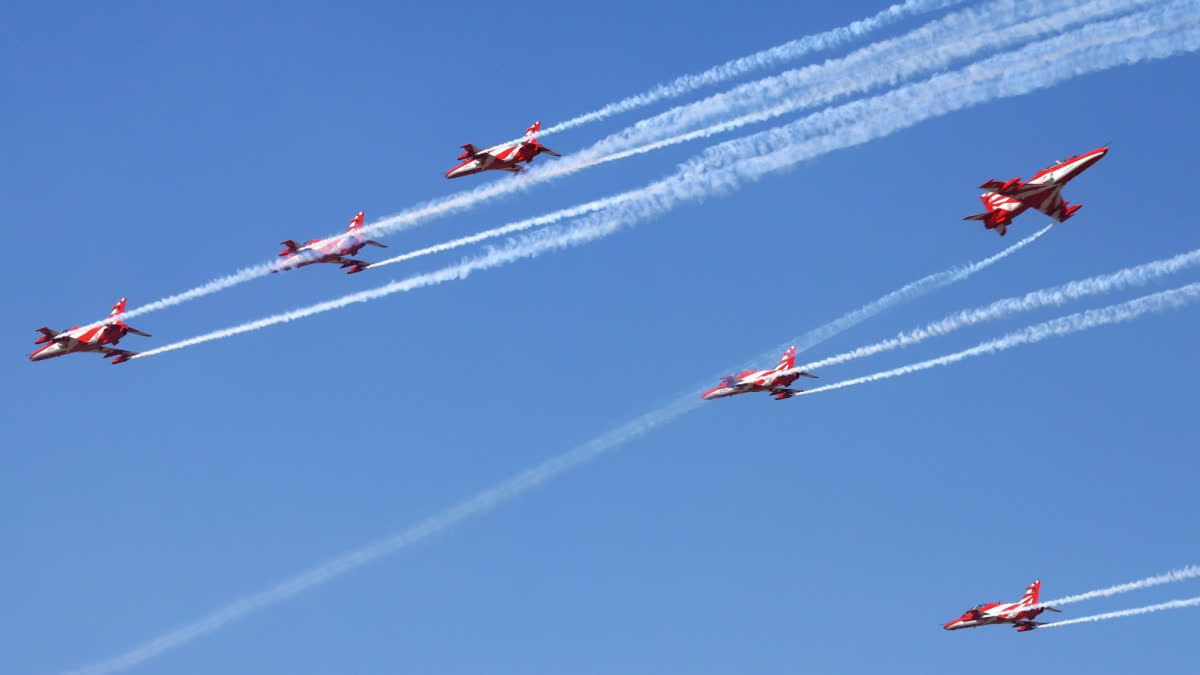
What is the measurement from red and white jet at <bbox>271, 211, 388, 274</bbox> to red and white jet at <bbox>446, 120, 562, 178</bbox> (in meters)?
4.94

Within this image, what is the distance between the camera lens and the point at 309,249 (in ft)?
232

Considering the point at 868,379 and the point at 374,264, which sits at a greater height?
the point at 374,264

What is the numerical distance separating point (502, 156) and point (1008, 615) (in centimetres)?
3361

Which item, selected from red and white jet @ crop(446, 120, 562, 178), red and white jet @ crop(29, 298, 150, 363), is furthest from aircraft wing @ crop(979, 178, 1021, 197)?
red and white jet @ crop(29, 298, 150, 363)

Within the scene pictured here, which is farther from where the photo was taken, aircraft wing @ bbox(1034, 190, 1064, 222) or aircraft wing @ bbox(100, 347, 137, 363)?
aircraft wing @ bbox(100, 347, 137, 363)

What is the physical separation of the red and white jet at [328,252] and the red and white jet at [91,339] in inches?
295

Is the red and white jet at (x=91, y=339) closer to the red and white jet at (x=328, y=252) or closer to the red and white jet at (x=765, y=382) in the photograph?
the red and white jet at (x=328, y=252)

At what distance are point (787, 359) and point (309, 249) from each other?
21.7 meters

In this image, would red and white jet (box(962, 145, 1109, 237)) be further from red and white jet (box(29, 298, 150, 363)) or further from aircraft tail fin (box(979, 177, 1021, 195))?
red and white jet (box(29, 298, 150, 363))

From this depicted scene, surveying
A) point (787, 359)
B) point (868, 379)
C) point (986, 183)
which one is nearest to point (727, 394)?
Result: point (787, 359)

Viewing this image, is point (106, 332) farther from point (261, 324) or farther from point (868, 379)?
point (868, 379)

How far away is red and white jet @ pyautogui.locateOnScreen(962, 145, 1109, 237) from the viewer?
202 feet

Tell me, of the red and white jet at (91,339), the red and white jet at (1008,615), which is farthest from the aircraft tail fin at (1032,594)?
the red and white jet at (91,339)

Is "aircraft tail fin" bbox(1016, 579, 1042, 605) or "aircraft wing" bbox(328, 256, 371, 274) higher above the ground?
"aircraft wing" bbox(328, 256, 371, 274)
